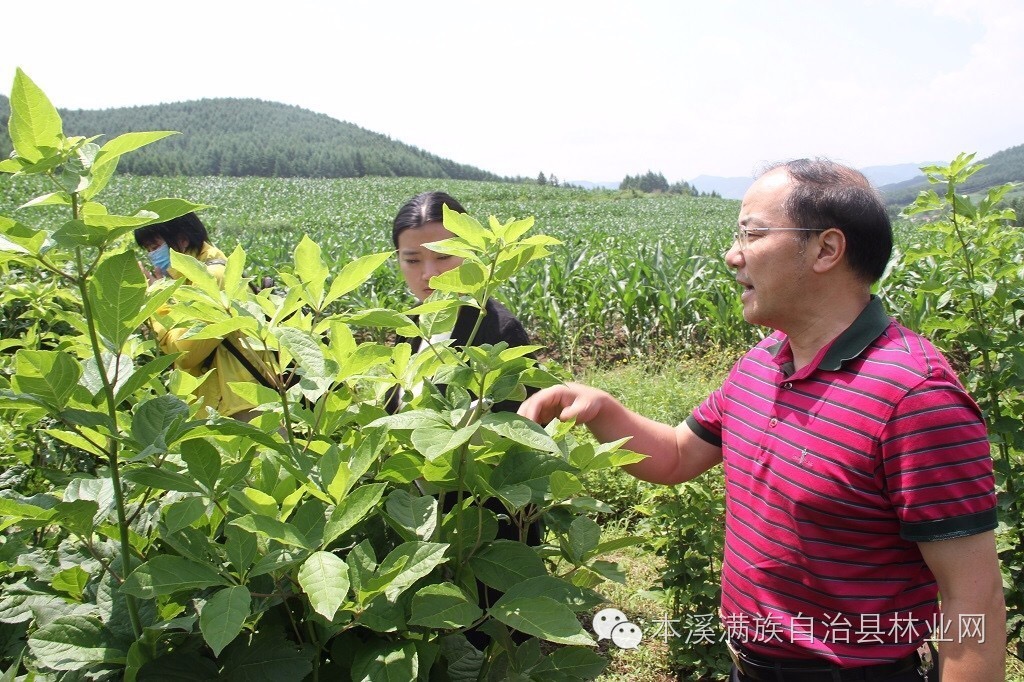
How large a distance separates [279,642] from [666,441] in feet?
4.40

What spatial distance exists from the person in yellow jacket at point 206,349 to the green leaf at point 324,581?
1.76 metres

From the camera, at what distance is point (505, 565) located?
91cm

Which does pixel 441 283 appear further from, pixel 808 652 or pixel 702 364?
pixel 702 364

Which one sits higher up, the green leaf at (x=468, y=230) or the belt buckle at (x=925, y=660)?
the green leaf at (x=468, y=230)

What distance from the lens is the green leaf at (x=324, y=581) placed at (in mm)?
685

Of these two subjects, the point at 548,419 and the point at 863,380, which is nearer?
the point at 863,380

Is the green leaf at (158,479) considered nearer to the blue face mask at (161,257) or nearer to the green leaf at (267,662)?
the green leaf at (267,662)

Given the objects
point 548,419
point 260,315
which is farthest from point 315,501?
point 548,419

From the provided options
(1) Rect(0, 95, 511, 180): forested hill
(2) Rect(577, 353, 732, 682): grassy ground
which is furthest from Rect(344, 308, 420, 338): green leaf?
(1) Rect(0, 95, 511, 180): forested hill

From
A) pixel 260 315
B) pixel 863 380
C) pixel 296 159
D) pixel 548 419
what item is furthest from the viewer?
pixel 296 159

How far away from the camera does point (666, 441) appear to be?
1.96 metres

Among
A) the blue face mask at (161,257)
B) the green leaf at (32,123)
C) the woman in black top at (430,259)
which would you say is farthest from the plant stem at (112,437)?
the blue face mask at (161,257)

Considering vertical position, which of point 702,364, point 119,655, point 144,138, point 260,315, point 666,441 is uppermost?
point 144,138

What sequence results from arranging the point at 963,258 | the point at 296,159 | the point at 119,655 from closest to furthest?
the point at 119,655
the point at 963,258
the point at 296,159
